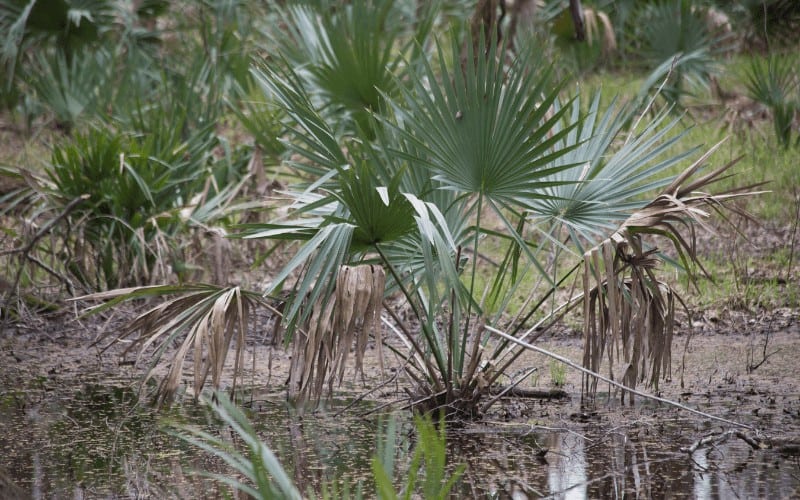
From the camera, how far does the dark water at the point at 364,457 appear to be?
3420 millimetres

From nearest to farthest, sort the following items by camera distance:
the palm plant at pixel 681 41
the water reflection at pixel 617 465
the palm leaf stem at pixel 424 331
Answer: the water reflection at pixel 617 465 < the palm leaf stem at pixel 424 331 < the palm plant at pixel 681 41

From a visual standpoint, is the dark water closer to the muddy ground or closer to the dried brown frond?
the muddy ground

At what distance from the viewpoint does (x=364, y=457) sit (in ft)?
12.7

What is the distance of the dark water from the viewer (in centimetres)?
342

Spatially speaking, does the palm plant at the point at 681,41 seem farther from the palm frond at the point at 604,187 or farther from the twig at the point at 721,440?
the twig at the point at 721,440

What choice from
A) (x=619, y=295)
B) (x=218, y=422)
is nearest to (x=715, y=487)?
(x=619, y=295)

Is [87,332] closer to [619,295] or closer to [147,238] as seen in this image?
Result: [147,238]

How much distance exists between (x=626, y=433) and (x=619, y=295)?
2.02 feet

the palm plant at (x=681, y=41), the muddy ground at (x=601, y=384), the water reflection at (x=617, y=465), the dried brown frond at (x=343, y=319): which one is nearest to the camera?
the water reflection at (x=617, y=465)

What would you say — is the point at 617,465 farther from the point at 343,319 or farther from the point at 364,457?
the point at 343,319

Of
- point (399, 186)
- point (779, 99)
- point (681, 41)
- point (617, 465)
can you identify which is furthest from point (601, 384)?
point (681, 41)

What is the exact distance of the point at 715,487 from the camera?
338 cm

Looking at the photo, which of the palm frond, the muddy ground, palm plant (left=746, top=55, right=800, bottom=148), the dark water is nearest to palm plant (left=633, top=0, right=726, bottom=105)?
palm plant (left=746, top=55, right=800, bottom=148)

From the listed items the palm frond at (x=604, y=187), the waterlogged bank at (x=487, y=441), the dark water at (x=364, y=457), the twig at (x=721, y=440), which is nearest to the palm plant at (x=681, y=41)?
the waterlogged bank at (x=487, y=441)
